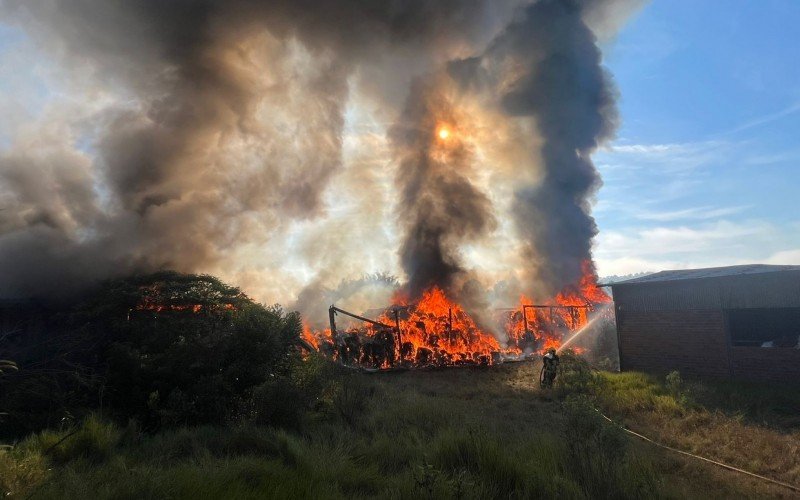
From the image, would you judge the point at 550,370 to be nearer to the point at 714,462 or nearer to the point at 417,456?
the point at 714,462

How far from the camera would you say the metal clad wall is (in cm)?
1531

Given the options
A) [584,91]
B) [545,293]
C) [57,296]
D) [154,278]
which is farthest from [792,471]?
[584,91]

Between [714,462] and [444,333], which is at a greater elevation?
[444,333]

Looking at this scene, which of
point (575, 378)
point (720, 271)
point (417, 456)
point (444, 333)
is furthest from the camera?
point (444, 333)

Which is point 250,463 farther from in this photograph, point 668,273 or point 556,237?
point 556,237

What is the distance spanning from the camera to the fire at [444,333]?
799 inches

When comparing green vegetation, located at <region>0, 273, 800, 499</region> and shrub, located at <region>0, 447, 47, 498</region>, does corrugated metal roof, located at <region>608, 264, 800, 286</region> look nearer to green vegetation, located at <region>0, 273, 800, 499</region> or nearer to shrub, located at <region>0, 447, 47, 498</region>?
green vegetation, located at <region>0, 273, 800, 499</region>

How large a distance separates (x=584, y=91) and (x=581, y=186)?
295 inches

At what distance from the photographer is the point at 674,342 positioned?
17.7 metres

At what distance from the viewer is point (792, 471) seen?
7930 mm

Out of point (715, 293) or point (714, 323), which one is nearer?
point (714, 323)

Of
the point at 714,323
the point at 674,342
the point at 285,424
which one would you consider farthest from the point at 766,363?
the point at 285,424

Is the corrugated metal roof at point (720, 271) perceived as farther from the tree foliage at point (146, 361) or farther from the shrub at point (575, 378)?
the tree foliage at point (146, 361)

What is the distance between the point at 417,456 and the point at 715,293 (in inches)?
594
